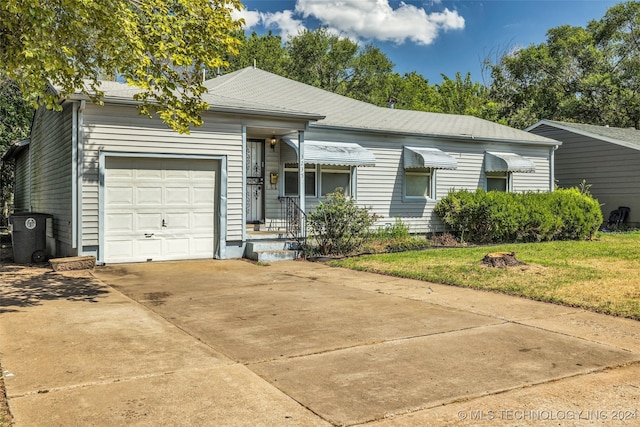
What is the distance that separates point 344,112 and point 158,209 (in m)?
6.75

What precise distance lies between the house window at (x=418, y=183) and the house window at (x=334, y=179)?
6.29ft

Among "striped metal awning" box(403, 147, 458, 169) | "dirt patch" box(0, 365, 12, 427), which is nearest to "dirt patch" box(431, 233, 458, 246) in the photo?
"striped metal awning" box(403, 147, 458, 169)

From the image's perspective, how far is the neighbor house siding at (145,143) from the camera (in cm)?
1027

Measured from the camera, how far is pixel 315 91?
17469 millimetres

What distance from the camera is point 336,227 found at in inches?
472

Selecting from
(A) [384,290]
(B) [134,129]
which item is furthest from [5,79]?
(A) [384,290]

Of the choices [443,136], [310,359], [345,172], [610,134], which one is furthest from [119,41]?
[610,134]

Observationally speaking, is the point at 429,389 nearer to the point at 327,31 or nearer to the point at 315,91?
the point at 315,91

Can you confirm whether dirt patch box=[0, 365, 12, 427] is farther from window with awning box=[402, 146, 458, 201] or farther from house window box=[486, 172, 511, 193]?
house window box=[486, 172, 511, 193]

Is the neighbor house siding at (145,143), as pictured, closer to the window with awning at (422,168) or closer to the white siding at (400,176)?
the white siding at (400,176)

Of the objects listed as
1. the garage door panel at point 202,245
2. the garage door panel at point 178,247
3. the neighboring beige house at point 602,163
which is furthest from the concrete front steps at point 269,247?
the neighboring beige house at point 602,163

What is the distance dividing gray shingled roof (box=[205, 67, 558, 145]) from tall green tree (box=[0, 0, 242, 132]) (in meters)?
6.17

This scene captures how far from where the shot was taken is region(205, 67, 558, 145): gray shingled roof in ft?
47.5

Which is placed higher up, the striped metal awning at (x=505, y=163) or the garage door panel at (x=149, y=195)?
the striped metal awning at (x=505, y=163)
